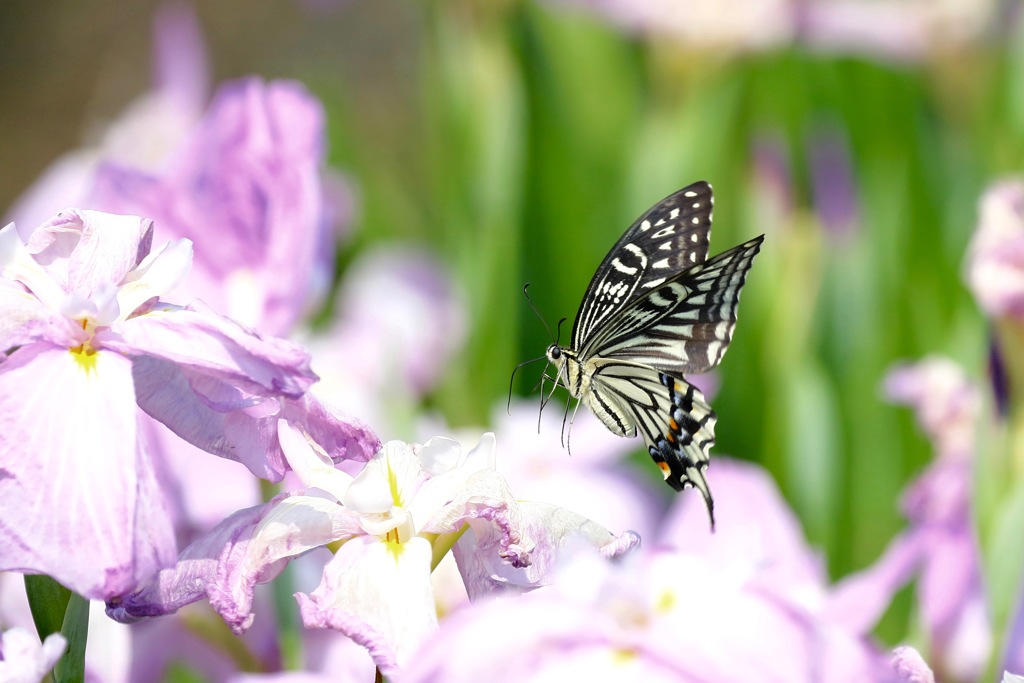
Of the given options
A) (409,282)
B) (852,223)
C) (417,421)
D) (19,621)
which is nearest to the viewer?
(19,621)

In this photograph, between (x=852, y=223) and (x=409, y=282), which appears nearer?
(x=852, y=223)

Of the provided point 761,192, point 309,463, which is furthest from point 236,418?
point 761,192

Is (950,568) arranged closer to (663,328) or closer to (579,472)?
(663,328)

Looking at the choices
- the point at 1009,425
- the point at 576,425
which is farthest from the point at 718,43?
the point at 1009,425

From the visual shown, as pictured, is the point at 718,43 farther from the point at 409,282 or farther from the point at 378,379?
the point at 378,379

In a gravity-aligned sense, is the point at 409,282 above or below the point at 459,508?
below

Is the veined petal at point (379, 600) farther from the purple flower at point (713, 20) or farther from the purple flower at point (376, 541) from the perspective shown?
the purple flower at point (713, 20)

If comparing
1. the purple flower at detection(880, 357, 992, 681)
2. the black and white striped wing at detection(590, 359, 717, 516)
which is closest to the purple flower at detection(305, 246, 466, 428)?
the black and white striped wing at detection(590, 359, 717, 516)
